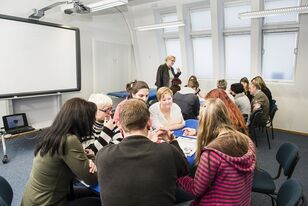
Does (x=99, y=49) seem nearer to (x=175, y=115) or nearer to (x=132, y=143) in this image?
(x=175, y=115)

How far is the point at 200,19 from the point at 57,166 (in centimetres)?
586

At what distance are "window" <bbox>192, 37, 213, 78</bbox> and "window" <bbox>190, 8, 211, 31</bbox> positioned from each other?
0.30m

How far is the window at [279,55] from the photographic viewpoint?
523 cm

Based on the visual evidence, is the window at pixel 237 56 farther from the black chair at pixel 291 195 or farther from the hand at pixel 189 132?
the black chair at pixel 291 195

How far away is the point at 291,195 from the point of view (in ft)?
4.58

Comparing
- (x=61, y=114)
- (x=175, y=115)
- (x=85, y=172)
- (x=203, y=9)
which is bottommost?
(x=85, y=172)

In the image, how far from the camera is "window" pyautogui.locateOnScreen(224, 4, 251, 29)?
5645 millimetres

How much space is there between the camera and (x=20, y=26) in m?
4.38

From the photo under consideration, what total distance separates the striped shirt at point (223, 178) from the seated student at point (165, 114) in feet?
4.18

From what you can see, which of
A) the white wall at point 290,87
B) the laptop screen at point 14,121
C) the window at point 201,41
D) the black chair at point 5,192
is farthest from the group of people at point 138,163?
the window at point 201,41

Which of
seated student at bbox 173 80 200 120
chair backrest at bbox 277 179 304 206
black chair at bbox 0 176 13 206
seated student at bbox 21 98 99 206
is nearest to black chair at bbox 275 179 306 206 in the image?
chair backrest at bbox 277 179 304 206

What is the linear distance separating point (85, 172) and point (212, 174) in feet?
2.51

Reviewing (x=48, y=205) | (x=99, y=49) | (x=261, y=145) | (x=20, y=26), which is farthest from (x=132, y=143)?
(x=99, y=49)

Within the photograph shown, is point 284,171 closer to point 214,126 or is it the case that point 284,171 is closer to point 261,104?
point 214,126
